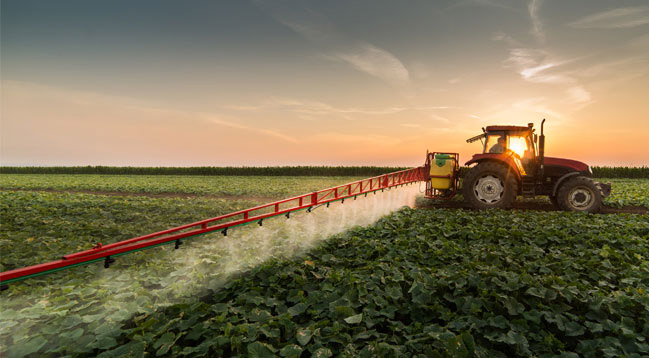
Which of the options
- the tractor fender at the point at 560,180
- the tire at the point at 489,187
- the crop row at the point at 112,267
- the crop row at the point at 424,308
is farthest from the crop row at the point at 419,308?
the tractor fender at the point at 560,180

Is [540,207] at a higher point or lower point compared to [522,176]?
lower

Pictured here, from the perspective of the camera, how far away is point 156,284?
444 cm

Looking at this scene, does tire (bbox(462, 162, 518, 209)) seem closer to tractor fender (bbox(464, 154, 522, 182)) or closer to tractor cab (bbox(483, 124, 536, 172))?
tractor fender (bbox(464, 154, 522, 182))

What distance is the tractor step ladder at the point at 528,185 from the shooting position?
8.57 metres

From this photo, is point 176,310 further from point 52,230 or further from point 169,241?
point 52,230

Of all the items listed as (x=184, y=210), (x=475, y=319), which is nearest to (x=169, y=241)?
(x=475, y=319)

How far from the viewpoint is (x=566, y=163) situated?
8.78m

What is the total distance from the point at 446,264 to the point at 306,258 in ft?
7.28

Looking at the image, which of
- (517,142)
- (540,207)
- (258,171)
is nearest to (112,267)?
(517,142)

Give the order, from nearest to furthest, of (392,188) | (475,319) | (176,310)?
(475,319)
(176,310)
(392,188)

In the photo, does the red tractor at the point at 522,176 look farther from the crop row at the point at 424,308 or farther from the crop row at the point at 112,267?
the crop row at the point at 424,308

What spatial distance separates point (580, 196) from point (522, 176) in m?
1.70

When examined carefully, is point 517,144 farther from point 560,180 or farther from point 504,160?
point 560,180

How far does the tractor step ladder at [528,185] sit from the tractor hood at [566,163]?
0.78 meters
